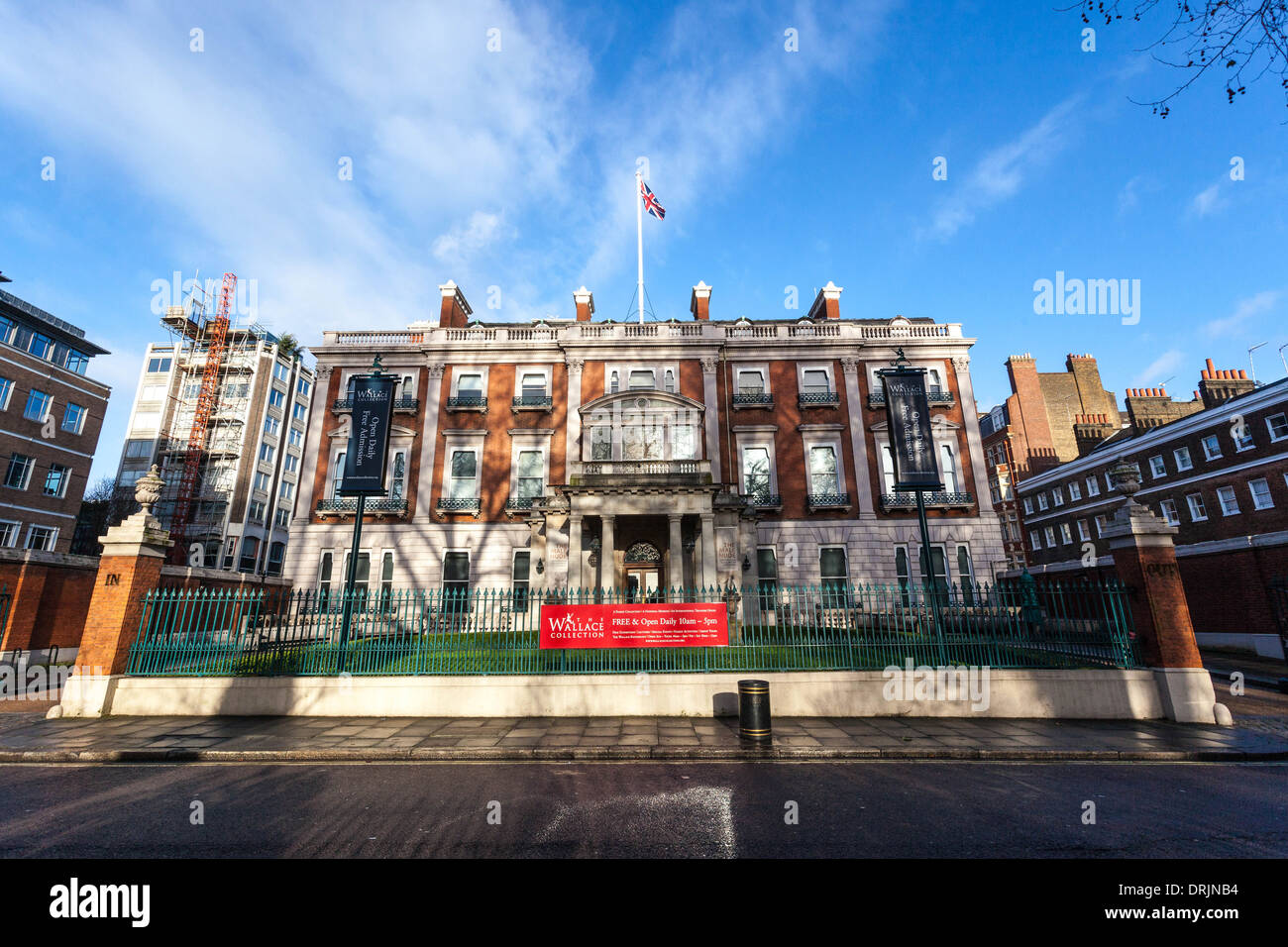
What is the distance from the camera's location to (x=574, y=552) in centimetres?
2014

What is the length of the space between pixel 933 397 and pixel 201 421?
187 feet

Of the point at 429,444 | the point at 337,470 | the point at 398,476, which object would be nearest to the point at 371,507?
the point at 398,476

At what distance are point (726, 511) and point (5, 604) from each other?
2384cm

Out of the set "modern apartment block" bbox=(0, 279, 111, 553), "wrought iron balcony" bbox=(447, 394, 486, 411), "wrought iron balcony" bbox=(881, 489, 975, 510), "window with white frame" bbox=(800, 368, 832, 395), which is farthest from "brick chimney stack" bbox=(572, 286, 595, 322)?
"modern apartment block" bbox=(0, 279, 111, 553)

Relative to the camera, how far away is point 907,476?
13.2 m

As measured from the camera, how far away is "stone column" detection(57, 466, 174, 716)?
10008 millimetres

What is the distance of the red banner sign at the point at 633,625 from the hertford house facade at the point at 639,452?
1047 cm

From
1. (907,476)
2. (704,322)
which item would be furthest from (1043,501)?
(907,476)

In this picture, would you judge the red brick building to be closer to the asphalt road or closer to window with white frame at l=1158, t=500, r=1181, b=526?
window with white frame at l=1158, t=500, r=1181, b=526

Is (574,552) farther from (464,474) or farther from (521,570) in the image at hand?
(464,474)

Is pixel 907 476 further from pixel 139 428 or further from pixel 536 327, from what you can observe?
pixel 139 428

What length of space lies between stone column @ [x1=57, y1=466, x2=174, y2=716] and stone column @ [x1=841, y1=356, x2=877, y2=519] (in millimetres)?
24792

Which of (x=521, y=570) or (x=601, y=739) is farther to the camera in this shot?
(x=521, y=570)

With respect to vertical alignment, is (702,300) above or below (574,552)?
above
